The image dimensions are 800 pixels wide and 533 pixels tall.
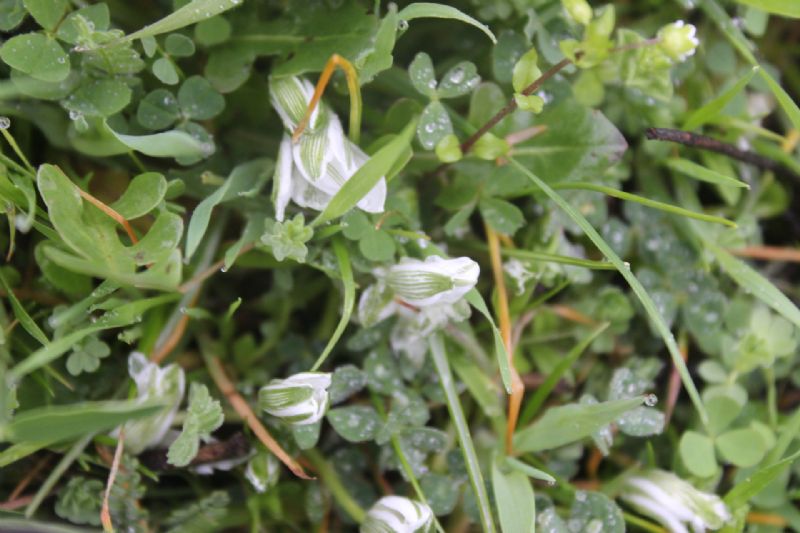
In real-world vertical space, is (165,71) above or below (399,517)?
above

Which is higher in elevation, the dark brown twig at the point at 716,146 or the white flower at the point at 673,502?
the dark brown twig at the point at 716,146

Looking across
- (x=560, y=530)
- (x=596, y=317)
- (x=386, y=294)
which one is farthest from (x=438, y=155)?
(x=560, y=530)

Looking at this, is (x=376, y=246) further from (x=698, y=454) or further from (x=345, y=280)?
(x=698, y=454)

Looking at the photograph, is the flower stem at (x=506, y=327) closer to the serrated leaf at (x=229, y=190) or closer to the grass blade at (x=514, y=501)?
the grass blade at (x=514, y=501)

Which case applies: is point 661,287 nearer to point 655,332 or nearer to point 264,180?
point 655,332

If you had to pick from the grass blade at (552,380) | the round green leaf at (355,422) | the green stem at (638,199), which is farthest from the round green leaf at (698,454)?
the round green leaf at (355,422)

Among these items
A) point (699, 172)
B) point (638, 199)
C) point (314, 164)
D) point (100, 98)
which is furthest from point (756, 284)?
point (100, 98)
